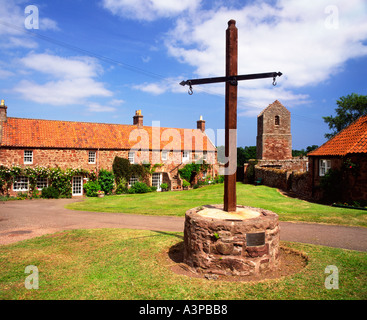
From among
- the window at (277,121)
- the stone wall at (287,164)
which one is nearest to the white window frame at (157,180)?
the stone wall at (287,164)

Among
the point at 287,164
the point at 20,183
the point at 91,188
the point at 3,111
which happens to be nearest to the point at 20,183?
the point at 20,183

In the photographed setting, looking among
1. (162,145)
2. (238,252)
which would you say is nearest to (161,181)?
(162,145)

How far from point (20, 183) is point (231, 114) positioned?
24.0m

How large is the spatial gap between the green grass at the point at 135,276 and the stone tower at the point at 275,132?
29631mm

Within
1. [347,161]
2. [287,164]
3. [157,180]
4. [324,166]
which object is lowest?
[157,180]

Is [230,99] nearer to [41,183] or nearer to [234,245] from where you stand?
[234,245]

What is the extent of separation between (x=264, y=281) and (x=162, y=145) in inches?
1035

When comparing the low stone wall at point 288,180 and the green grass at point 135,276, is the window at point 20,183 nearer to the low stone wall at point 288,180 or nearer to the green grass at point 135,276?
the green grass at point 135,276

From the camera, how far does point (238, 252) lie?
6.45 m

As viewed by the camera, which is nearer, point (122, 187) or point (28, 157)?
point (28, 157)

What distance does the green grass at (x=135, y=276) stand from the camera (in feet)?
17.7

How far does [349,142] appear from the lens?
18.8 m

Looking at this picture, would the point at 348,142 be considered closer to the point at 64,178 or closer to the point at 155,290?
the point at 155,290

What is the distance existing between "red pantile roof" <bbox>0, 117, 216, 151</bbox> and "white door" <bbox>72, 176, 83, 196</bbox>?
10.7 feet
